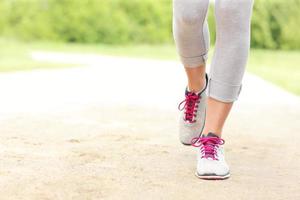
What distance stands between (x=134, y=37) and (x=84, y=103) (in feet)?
48.2

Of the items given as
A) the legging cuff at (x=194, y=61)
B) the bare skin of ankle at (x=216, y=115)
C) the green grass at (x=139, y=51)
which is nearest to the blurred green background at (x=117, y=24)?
the green grass at (x=139, y=51)

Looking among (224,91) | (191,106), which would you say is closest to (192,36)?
(224,91)

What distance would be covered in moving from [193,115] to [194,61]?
0.24m

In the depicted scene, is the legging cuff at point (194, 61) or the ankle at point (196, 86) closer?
the legging cuff at point (194, 61)

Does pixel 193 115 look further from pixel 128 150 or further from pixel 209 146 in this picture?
pixel 128 150

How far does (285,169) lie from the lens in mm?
2289

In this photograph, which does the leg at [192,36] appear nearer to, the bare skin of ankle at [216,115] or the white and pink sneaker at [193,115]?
the white and pink sneaker at [193,115]

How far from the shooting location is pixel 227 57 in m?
2.11

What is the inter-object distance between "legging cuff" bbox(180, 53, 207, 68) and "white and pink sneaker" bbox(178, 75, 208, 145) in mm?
140

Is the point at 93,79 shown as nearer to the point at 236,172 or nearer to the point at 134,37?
the point at 236,172

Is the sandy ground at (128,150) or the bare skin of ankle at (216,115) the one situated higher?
the bare skin of ankle at (216,115)

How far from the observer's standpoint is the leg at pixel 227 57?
2.05m

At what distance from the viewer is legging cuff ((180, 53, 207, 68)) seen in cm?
224

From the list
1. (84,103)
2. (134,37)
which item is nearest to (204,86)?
(84,103)
